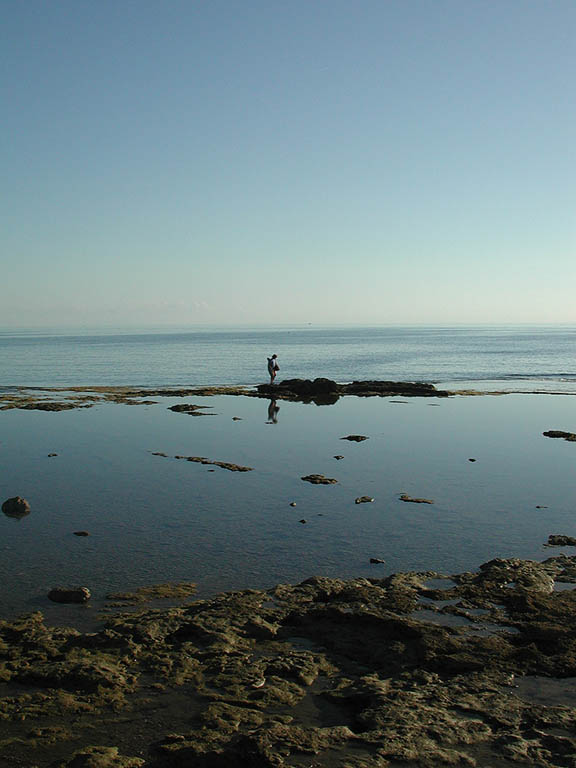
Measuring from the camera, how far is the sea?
13273mm

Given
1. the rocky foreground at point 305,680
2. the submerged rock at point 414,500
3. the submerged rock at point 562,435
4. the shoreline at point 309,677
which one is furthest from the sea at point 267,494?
the rocky foreground at point 305,680

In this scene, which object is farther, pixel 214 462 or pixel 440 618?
pixel 214 462

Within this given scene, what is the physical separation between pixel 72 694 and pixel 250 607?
3405 millimetres

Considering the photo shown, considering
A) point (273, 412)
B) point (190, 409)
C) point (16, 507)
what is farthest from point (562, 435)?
point (16, 507)

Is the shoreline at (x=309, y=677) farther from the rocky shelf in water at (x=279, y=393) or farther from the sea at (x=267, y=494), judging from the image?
the rocky shelf in water at (x=279, y=393)

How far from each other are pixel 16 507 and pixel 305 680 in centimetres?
1082

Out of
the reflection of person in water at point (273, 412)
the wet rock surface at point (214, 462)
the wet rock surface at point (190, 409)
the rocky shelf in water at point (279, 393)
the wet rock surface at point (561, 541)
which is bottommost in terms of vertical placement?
the wet rock surface at point (561, 541)

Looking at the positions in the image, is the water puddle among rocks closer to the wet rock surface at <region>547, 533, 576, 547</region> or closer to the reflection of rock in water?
the wet rock surface at <region>547, 533, 576, 547</region>

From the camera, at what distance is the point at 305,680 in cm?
880

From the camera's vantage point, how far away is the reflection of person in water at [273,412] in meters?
33.4

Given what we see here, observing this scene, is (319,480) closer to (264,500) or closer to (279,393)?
(264,500)

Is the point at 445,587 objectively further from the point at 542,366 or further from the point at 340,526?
the point at 542,366

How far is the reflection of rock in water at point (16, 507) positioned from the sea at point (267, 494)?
0.36 metres

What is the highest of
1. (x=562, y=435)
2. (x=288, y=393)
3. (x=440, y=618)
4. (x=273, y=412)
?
(x=288, y=393)
